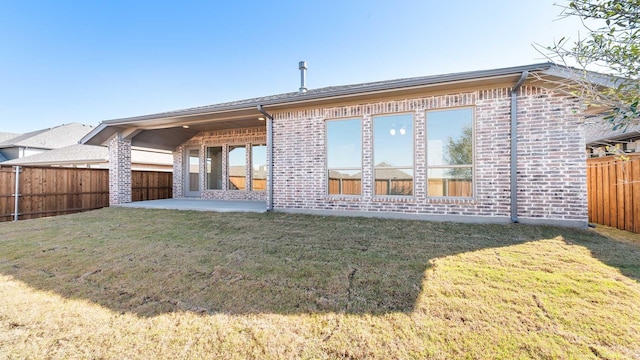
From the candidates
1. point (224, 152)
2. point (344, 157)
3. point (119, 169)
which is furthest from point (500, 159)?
point (119, 169)

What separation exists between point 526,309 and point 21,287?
5458mm

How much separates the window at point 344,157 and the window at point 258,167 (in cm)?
430

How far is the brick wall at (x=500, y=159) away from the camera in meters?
5.14

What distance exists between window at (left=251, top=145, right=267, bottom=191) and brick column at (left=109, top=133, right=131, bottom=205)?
4.50 meters

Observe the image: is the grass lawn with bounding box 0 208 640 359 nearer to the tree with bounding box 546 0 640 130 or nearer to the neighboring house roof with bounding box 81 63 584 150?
the tree with bounding box 546 0 640 130

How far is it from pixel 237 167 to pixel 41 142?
827 inches

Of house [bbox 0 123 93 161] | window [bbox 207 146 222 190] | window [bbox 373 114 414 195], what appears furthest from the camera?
house [bbox 0 123 93 161]

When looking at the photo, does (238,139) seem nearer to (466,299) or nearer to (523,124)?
(523,124)

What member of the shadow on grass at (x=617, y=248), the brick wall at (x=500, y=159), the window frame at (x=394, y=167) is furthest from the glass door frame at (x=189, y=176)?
the shadow on grass at (x=617, y=248)

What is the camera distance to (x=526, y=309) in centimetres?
245

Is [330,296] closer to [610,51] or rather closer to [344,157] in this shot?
[610,51]

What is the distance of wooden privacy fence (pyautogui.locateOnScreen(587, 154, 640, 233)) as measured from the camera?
17.0ft

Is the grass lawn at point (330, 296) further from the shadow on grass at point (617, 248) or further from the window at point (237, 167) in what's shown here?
the window at point (237, 167)

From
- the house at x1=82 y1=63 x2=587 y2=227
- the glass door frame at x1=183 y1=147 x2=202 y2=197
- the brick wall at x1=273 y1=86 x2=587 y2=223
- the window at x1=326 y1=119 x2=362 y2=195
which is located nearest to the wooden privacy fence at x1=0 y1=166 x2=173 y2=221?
the glass door frame at x1=183 y1=147 x2=202 y2=197
